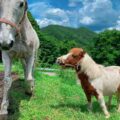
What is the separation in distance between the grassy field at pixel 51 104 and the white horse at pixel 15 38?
32cm

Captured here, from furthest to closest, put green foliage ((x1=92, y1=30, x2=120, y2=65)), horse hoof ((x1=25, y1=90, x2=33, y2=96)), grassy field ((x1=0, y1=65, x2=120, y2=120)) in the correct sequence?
1. green foliage ((x1=92, y1=30, x2=120, y2=65))
2. horse hoof ((x1=25, y1=90, x2=33, y2=96))
3. grassy field ((x1=0, y1=65, x2=120, y2=120))

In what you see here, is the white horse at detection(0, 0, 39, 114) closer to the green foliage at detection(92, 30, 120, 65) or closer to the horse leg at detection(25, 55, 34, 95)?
the horse leg at detection(25, 55, 34, 95)

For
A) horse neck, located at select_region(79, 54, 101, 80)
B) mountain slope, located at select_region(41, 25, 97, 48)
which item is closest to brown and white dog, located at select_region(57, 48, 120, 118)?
horse neck, located at select_region(79, 54, 101, 80)

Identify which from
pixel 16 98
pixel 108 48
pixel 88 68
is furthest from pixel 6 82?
pixel 108 48

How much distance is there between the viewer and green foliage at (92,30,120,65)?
4594 cm

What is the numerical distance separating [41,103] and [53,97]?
0.69 metres

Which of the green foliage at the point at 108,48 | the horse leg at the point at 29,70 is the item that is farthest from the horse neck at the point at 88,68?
the green foliage at the point at 108,48

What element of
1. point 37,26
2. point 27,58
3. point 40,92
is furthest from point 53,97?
point 37,26

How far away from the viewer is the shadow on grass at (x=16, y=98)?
6.48m

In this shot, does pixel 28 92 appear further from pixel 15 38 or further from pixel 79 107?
pixel 15 38

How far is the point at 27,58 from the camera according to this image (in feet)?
23.5

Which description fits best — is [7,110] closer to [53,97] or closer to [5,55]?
[5,55]

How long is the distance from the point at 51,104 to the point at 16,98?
0.77 metres

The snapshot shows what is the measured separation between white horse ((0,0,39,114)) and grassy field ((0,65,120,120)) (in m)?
0.32
